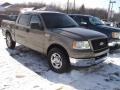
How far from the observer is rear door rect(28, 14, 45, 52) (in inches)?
258

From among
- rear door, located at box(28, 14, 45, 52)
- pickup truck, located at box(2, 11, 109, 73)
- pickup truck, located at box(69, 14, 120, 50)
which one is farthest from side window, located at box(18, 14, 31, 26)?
pickup truck, located at box(69, 14, 120, 50)

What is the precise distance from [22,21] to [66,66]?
3073mm

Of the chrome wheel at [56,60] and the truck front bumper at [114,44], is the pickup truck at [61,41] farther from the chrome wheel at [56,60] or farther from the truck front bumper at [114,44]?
the truck front bumper at [114,44]

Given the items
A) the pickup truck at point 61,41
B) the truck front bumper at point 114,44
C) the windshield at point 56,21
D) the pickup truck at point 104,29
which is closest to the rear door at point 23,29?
the pickup truck at point 61,41

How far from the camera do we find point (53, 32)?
242 inches

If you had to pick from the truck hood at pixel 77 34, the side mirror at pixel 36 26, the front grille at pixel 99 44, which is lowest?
the front grille at pixel 99 44

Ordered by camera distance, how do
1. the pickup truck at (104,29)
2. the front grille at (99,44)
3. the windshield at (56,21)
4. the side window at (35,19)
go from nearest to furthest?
the front grille at (99,44) → the windshield at (56,21) → the side window at (35,19) → the pickup truck at (104,29)

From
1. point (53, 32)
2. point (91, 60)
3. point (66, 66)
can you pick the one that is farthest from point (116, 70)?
point (53, 32)

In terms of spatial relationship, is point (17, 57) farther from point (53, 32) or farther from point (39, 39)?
point (53, 32)

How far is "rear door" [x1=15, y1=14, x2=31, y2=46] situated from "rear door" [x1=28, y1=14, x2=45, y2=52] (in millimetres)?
288

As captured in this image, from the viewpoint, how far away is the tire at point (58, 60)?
5800mm

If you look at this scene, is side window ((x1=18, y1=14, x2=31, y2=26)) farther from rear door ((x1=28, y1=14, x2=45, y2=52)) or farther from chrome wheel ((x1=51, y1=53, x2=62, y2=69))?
chrome wheel ((x1=51, y1=53, x2=62, y2=69))

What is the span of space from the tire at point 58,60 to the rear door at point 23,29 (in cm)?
166

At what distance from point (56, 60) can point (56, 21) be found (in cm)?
151
